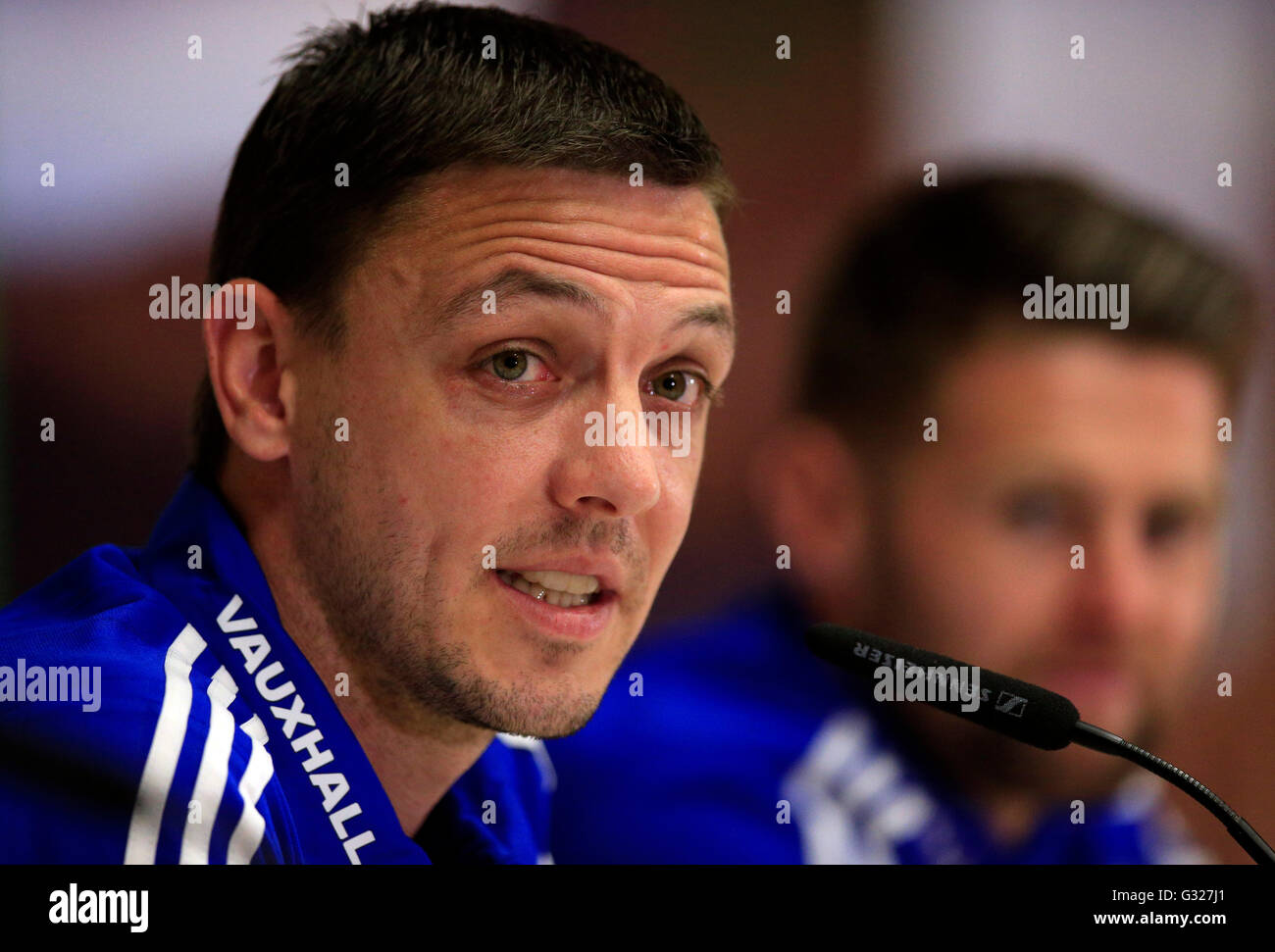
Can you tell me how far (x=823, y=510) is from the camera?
2.46 meters

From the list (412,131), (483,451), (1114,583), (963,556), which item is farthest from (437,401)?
(1114,583)

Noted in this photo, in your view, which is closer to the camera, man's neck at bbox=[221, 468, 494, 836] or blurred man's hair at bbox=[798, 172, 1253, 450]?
→ man's neck at bbox=[221, 468, 494, 836]

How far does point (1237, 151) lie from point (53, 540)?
2247 millimetres

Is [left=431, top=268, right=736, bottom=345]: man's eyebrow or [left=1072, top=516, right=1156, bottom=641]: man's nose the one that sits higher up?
[left=431, top=268, right=736, bottom=345]: man's eyebrow

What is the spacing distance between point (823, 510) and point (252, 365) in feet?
4.02

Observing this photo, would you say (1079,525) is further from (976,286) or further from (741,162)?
(741,162)

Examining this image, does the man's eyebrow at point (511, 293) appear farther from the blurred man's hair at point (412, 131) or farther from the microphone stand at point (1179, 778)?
the microphone stand at point (1179, 778)

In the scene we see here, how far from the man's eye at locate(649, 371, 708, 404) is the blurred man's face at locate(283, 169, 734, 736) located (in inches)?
3.6

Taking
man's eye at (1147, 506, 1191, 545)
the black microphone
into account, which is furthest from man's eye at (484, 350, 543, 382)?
man's eye at (1147, 506, 1191, 545)

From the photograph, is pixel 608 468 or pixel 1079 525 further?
pixel 1079 525

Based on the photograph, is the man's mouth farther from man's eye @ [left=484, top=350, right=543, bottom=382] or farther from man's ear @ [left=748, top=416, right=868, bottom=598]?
man's ear @ [left=748, top=416, right=868, bottom=598]

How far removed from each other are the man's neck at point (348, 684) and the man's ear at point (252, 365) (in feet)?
0.27

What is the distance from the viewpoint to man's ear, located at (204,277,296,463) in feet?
5.27

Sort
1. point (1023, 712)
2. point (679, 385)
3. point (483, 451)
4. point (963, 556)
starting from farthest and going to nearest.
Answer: point (963, 556), point (679, 385), point (483, 451), point (1023, 712)
